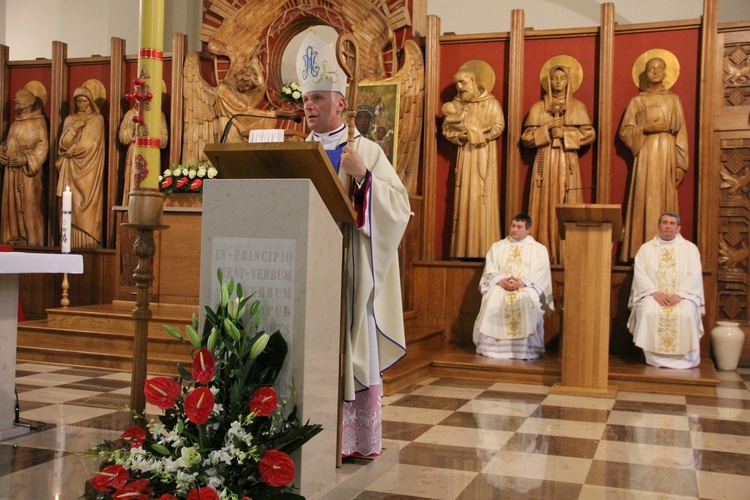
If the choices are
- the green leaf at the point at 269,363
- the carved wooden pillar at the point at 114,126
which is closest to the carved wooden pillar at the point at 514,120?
the carved wooden pillar at the point at 114,126

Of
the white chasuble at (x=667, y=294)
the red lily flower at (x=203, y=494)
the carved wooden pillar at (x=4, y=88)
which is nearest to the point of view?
the red lily flower at (x=203, y=494)

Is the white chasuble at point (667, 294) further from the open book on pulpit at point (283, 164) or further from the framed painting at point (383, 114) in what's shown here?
the open book on pulpit at point (283, 164)

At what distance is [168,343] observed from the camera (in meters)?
7.34

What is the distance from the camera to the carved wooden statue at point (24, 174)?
1102cm

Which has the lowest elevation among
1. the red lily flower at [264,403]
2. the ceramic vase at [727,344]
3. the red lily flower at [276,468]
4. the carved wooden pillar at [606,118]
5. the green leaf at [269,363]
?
the ceramic vase at [727,344]

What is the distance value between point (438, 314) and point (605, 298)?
9.43 feet

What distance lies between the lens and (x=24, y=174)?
11062mm

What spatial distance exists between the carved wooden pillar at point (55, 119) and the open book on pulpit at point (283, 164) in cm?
849

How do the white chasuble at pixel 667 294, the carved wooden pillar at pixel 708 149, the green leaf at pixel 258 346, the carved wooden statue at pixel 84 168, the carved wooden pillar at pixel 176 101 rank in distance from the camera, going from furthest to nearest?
the carved wooden statue at pixel 84 168 → the carved wooden pillar at pixel 176 101 → the carved wooden pillar at pixel 708 149 → the white chasuble at pixel 667 294 → the green leaf at pixel 258 346

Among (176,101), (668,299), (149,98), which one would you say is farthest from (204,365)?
(176,101)

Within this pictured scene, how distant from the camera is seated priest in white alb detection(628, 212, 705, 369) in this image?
7.58 metres

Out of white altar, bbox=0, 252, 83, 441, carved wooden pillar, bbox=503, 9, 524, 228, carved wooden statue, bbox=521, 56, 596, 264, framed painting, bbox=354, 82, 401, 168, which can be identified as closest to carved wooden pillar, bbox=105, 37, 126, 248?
framed painting, bbox=354, 82, 401, 168

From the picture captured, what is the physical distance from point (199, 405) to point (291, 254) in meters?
0.63

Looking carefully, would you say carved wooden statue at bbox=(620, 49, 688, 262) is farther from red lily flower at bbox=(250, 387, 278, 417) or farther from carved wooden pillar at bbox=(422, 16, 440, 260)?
red lily flower at bbox=(250, 387, 278, 417)
